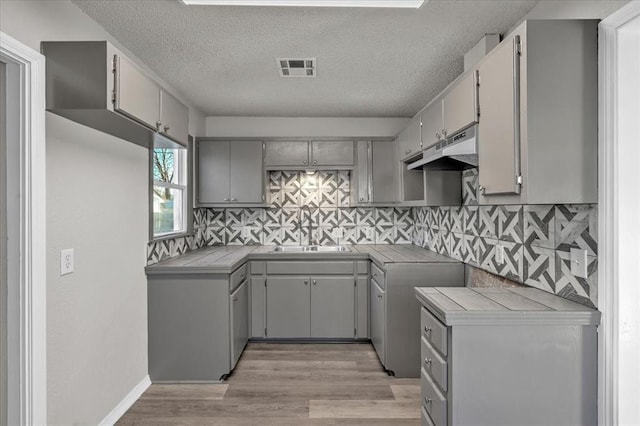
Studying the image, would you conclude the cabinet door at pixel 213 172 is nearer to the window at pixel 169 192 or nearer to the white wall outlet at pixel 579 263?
the window at pixel 169 192

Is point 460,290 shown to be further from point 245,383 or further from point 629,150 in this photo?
point 245,383

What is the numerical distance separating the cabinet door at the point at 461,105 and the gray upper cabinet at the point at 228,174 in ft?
7.35

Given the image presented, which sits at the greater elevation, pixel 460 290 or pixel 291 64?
pixel 291 64

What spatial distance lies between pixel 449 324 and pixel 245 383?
1.91 metres

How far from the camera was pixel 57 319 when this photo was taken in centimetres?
191

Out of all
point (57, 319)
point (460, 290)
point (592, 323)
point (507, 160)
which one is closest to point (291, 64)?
point (507, 160)

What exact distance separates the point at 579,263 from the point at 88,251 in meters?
2.51

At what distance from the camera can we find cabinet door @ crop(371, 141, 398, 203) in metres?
4.06

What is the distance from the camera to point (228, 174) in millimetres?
4082

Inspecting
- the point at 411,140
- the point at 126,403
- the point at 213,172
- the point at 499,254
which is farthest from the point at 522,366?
the point at 213,172

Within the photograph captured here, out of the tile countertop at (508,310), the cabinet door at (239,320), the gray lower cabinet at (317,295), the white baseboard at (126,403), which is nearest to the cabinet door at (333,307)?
the gray lower cabinet at (317,295)

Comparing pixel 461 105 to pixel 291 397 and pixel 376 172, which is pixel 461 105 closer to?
pixel 376 172

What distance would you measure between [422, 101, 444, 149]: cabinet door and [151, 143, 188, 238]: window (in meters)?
2.05

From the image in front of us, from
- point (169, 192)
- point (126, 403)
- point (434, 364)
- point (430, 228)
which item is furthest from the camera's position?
point (430, 228)
